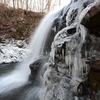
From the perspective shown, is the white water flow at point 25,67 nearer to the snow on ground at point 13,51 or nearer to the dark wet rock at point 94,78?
the snow on ground at point 13,51

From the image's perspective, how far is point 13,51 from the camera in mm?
7902

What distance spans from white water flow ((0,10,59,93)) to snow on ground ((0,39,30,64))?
0.45 metres

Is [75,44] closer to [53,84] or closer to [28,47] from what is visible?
[53,84]

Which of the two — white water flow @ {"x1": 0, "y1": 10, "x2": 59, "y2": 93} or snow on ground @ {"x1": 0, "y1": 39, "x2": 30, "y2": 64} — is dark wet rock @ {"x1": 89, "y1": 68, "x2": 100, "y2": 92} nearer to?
white water flow @ {"x1": 0, "y1": 10, "x2": 59, "y2": 93}

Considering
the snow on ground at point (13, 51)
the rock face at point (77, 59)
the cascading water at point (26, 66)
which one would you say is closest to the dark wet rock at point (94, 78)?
the rock face at point (77, 59)

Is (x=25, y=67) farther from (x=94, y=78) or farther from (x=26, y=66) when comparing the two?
(x=94, y=78)

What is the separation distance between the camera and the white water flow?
4160mm

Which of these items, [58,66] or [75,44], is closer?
[75,44]

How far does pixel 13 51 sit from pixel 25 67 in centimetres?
233

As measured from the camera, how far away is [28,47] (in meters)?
8.72

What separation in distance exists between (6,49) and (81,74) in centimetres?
653

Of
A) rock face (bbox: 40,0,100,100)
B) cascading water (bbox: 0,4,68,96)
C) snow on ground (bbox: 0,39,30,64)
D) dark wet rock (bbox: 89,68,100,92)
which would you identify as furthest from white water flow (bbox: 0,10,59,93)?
dark wet rock (bbox: 89,68,100,92)

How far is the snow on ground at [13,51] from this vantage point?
24.2 feet

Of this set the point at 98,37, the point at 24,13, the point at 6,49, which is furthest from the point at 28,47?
the point at 98,37
